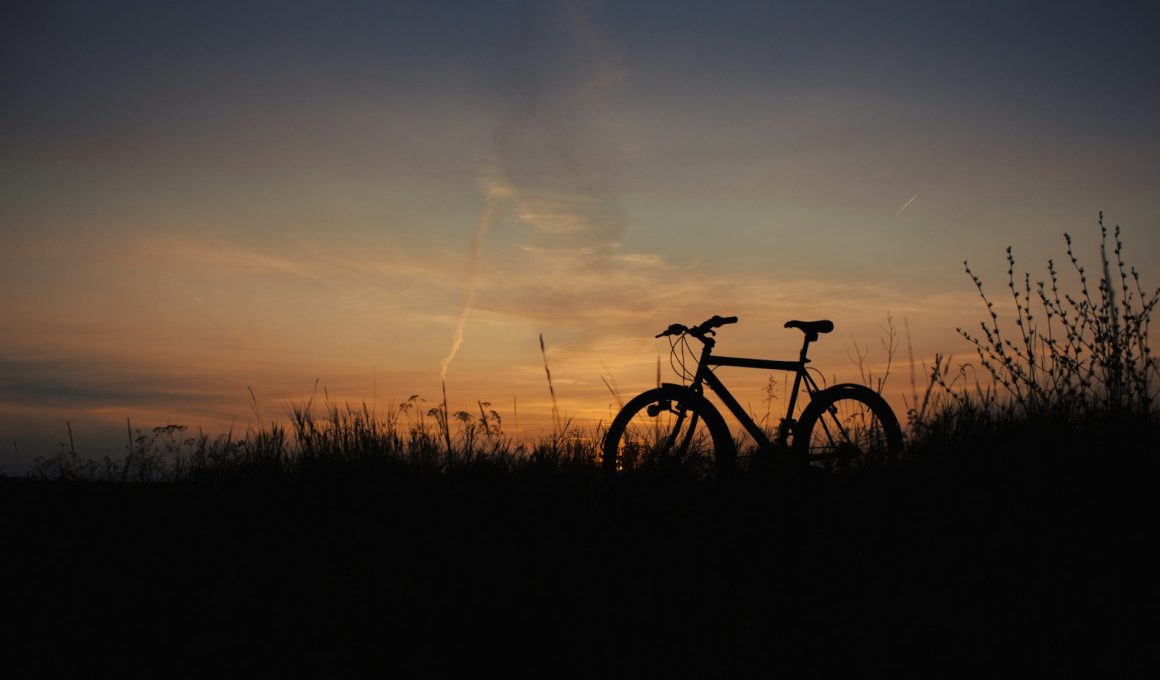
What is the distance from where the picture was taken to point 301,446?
7.58m

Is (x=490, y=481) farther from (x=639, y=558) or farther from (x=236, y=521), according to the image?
(x=639, y=558)

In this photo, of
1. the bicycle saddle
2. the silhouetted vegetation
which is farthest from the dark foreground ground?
the bicycle saddle

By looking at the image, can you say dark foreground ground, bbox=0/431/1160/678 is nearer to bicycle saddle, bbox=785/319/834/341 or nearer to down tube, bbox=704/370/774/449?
down tube, bbox=704/370/774/449

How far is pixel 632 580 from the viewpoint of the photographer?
4367mm

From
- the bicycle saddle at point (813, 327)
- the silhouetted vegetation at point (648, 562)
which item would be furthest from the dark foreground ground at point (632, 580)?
the bicycle saddle at point (813, 327)

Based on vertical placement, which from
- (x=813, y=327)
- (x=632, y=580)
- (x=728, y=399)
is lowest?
(x=632, y=580)

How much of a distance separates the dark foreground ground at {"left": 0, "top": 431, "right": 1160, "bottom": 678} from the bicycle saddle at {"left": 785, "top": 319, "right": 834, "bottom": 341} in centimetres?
176

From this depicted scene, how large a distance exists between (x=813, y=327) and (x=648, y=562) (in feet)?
11.4

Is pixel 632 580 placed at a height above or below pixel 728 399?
below

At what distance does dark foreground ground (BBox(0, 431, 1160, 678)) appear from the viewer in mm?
3758

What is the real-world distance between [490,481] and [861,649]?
3.70 metres

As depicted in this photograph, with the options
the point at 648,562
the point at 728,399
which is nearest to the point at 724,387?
the point at 728,399

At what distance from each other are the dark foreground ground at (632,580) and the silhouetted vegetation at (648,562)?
0.05 ft

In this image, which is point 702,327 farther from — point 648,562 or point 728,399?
point 648,562
